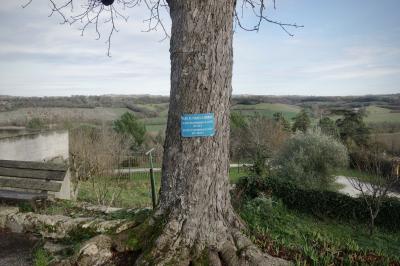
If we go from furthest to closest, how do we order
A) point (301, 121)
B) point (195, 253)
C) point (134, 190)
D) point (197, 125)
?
point (301, 121) < point (134, 190) < point (197, 125) < point (195, 253)

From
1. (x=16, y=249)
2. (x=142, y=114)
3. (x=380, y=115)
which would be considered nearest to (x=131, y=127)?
(x=142, y=114)

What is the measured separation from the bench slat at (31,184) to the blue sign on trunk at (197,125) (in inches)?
165

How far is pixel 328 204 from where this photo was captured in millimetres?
14578

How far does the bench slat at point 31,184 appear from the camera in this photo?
721 centimetres

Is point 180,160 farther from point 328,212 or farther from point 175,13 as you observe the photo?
point 328,212

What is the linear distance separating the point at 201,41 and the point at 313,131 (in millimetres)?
27157

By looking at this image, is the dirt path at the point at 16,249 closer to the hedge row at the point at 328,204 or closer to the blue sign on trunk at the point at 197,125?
the blue sign on trunk at the point at 197,125

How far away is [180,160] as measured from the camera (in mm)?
4023

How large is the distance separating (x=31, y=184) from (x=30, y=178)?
0.79ft

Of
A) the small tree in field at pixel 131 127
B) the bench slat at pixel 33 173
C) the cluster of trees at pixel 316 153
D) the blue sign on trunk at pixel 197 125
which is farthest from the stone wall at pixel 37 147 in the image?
the small tree in field at pixel 131 127

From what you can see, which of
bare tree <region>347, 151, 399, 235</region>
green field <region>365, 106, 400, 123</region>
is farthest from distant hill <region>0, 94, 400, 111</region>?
bare tree <region>347, 151, 399, 235</region>

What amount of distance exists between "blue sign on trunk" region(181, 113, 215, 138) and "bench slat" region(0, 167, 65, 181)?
168 inches

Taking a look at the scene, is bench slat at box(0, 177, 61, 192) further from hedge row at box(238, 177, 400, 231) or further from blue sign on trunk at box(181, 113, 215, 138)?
hedge row at box(238, 177, 400, 231)

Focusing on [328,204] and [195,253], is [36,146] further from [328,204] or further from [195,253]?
[195,253]
